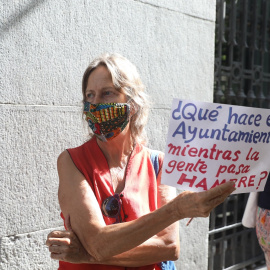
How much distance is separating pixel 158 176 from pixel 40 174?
4.56 ft

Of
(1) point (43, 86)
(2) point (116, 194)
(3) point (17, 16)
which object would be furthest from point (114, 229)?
(3) point (17, 16)

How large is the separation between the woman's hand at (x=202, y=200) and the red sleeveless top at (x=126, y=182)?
13.9 inches

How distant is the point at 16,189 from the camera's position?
142 inches

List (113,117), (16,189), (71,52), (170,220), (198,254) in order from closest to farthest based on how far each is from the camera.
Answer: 1. (170,220)
2. (113,117)
3. (16,189)
4. (71,52)
5. (198,254)

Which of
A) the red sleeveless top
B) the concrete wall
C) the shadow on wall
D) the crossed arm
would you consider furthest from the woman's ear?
the shadow on wall

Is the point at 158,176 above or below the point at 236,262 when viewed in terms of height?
above

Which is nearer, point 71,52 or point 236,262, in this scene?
point 71,52

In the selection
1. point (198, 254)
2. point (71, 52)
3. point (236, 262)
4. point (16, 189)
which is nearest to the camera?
point (16, 189)

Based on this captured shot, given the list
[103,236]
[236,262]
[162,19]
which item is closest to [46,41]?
[162,19]

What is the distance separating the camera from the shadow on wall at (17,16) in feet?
11.6

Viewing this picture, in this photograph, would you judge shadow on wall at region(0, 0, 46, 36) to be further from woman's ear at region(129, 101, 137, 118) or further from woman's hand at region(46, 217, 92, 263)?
woman's hand at region(46, 217, 92, 263)

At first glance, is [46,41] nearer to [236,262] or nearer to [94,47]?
[94,47]

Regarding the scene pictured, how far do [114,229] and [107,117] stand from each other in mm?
638

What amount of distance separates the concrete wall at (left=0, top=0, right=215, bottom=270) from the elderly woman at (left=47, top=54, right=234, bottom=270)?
113cm
